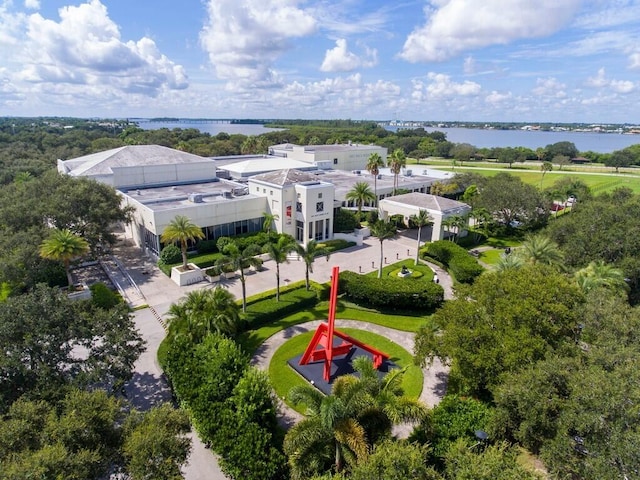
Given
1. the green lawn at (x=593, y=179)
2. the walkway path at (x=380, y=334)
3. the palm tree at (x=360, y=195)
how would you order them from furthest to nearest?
the green lawn at (x=593, y=179) → the palm tree at (x=360, y=195) → the walkway path at (x=380, y=334)

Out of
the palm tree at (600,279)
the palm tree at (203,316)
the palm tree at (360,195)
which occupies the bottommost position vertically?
the palm tree at (203,316)

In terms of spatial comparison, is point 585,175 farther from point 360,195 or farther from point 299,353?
point 299,353

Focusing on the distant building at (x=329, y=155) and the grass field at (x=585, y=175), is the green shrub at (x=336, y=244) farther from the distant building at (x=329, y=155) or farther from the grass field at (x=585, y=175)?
the grass field at (x=585, y=175)

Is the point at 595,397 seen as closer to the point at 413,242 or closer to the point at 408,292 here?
the point at 408,292

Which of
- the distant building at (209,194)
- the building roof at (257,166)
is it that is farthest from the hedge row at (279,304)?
the building roof at (257,166)

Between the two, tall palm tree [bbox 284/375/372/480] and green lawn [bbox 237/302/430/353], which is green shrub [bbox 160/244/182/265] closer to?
green lawn [bbox 237/302/430/353]

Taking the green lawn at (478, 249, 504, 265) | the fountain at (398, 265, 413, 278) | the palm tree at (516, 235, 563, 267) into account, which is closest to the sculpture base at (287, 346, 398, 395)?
the fountain at (398, 265, 413, 278)
